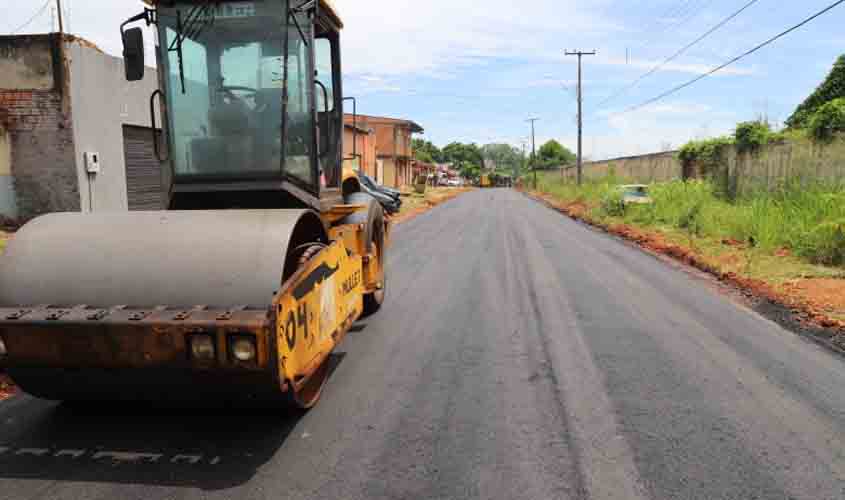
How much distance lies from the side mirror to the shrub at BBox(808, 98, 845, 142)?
53.3 feet

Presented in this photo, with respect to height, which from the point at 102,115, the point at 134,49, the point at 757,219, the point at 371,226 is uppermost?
the point at 102,115

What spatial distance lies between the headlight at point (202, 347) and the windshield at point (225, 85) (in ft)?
6.71

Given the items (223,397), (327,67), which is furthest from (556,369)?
(327,67)

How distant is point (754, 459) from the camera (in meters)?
3.79

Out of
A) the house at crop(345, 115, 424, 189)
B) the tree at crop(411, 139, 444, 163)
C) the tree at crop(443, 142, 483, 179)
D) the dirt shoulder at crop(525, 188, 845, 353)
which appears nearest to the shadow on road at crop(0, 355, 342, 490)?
the dirt shoulder at crop(525, 188, 845, 353)

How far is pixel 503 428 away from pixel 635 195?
20819 millimetres

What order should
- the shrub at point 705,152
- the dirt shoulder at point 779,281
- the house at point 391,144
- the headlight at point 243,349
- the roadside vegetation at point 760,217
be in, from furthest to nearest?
the house at point 391,144, the shrub at point 705,152, the roadside vegetation at point 760,217, the dirt shoulder at point 779,281, the headlight at point 243,349

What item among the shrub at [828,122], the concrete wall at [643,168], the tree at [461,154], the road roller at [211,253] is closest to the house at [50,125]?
the road roller at [211,253]

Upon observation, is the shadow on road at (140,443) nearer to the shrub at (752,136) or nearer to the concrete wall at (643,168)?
the shrub at (752,136)

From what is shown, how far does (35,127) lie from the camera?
12.8 metres

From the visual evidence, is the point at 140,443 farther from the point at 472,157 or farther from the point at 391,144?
the point at 472,157

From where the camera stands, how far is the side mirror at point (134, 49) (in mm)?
4957

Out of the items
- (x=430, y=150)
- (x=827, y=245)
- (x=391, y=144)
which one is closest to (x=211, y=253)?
(x=827, y=245)

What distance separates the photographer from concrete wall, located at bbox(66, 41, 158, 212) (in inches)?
512
